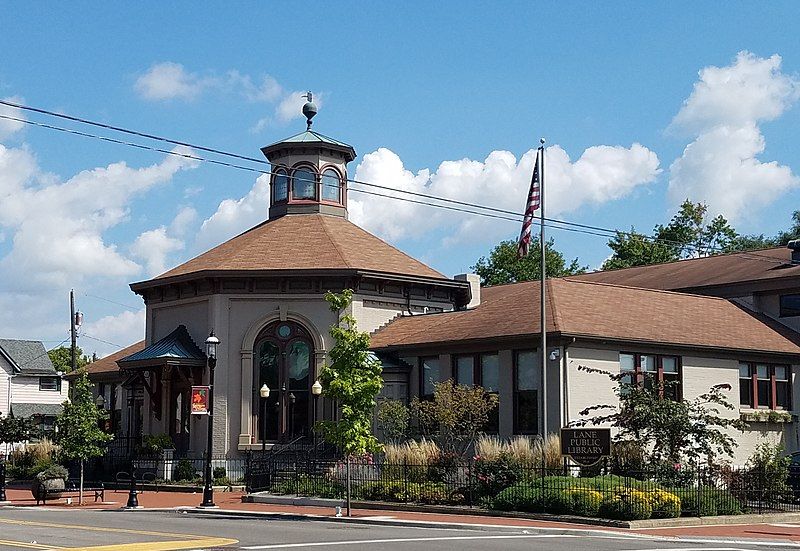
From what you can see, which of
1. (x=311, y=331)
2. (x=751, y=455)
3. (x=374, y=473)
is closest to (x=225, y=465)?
(x=311, y=331)

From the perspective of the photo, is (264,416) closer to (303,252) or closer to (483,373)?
(303,252)

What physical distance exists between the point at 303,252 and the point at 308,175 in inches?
212

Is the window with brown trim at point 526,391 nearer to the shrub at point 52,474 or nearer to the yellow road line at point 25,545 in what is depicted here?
the shrub at point 52,474

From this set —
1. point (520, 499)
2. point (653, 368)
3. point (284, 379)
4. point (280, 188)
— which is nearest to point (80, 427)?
point (284, 379)

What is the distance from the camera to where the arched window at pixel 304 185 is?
47156 mm

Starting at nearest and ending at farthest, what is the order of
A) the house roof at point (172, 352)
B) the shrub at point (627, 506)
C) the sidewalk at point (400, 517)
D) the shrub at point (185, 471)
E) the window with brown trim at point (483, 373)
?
the sidewalk at point (400, 517), the shrub at point (627, 506), the window with brown trim at point (483, 373), the shrub at point (185, 471), the house roof at point (172, 352)

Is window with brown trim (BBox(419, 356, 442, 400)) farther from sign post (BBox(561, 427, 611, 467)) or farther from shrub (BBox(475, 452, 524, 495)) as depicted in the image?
sign post (BBox(561, 427, 611, 467))

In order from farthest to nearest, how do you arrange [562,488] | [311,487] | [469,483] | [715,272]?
[715,272] < [311,487] < [469,483] < [562,488]

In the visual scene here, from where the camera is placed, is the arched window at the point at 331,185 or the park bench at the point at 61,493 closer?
the park bench at the point at 61,493

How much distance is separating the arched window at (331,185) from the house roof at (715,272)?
14.9 m

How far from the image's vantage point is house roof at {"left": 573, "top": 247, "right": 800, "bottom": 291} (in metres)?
46.3

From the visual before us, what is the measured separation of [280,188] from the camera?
1890 inches

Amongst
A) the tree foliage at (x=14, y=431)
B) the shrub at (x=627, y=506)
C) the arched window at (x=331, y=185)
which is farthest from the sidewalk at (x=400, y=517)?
the tree foliage at (x=14, y=431)

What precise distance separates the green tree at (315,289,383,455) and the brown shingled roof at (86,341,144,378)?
23784 mm
